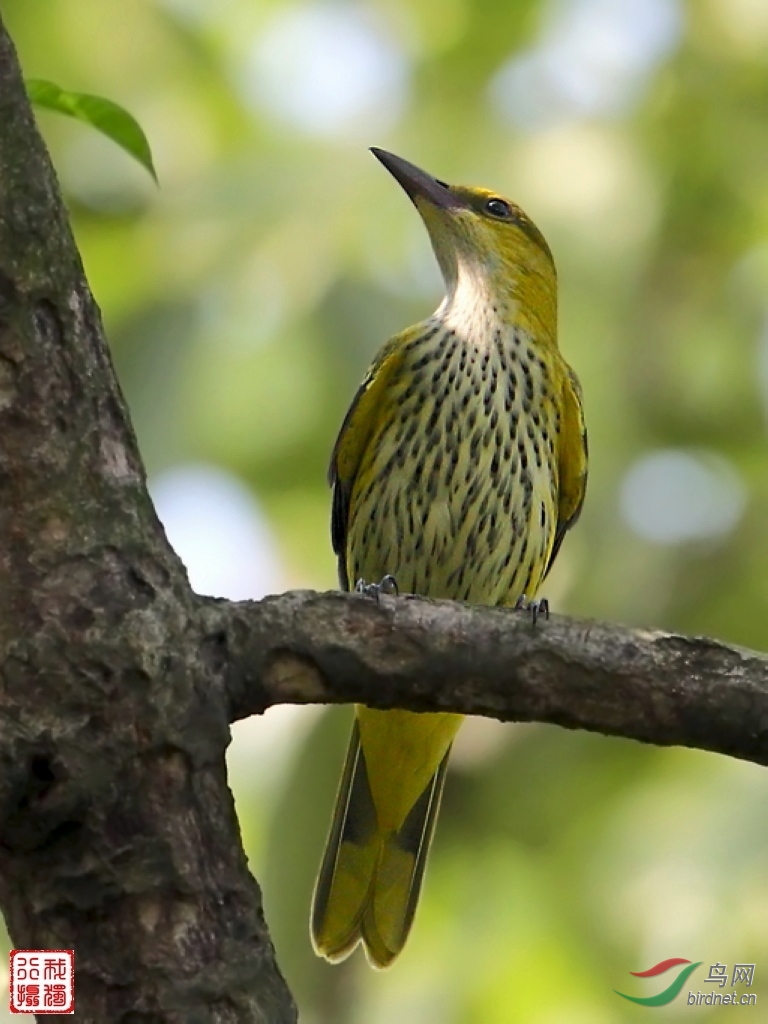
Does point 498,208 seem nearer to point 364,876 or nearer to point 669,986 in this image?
point 364,876

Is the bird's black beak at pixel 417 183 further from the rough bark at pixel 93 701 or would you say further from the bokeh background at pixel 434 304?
the rough bark at pixel 93 701

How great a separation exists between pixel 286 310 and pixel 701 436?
1693 millimetres

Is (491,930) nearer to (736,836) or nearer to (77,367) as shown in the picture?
(736,836)

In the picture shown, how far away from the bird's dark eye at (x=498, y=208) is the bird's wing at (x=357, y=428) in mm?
700

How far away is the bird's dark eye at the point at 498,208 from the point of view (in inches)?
212

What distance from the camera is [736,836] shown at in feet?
15.3

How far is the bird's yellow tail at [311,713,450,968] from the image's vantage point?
4.40m

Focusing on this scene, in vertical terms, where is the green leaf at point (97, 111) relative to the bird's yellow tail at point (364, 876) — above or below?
above

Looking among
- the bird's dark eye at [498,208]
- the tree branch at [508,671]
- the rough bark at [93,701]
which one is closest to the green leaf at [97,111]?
the rough bark at [93,701]

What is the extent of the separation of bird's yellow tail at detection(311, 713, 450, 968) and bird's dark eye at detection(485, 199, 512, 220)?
1.92 m

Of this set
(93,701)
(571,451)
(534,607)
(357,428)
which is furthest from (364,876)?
(93,701)

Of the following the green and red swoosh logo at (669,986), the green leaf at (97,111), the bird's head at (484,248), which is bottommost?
the green and red swoosh logo at (669,986)

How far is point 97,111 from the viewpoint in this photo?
2900mm

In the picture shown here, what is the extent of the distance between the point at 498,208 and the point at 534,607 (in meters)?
2.17
